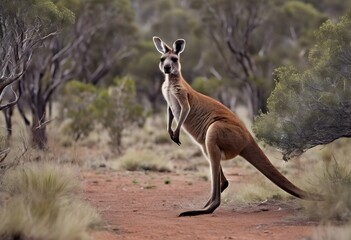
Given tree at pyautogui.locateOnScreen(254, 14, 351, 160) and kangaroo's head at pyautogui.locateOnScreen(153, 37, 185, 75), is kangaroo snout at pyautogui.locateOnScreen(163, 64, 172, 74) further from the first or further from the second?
tree at pyautogui.locateOnScreen(254, 14, 351, 160)

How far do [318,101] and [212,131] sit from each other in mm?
1535

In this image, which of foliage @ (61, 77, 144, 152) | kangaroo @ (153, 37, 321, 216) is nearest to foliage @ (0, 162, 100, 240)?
kangaroo @ (153, 37, 321, 216)

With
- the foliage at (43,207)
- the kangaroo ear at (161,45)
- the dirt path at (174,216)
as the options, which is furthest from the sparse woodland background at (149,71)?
the kangaroo ear at (161,45)

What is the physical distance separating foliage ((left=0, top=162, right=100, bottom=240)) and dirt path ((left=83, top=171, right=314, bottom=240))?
1.44 ft

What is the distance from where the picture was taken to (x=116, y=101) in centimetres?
1934

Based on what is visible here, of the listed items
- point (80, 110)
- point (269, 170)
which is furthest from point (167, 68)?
point (80, 110)

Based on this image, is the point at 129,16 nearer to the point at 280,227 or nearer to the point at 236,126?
the point at 236,126

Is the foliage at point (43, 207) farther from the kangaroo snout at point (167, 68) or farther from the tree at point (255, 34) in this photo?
the tree at point (255, 34)

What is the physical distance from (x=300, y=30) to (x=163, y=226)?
72.4 ft

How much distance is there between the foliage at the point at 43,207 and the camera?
21.1 ft

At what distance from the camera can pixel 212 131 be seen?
351 inches

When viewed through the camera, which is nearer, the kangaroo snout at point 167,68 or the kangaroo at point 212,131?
the kangaroo at point 212,131

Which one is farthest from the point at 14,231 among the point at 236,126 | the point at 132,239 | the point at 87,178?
the point at 87,178

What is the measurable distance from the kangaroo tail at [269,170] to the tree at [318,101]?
0.41 meters
